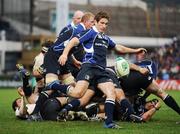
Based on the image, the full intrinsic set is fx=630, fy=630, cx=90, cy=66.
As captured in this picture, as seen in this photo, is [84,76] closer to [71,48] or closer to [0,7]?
[71,48]

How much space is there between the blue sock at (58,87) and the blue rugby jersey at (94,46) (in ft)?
2.52

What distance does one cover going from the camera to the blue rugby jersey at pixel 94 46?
12242 mm

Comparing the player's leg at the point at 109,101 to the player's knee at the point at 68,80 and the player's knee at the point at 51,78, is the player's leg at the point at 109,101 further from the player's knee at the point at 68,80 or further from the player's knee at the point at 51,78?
the player's knee at the point at 68,80

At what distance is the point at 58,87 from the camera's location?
12922 mm

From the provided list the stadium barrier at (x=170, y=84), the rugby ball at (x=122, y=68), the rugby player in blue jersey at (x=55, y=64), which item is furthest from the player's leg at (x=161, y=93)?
the stadium barrier at (x=170, y=84)

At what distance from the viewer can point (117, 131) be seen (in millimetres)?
10883

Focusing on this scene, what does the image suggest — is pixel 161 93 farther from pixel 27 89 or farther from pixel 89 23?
pixel 27 89

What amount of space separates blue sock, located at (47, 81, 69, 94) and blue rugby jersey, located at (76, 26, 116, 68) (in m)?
0.77

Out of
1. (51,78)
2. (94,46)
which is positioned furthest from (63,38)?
(94,46)

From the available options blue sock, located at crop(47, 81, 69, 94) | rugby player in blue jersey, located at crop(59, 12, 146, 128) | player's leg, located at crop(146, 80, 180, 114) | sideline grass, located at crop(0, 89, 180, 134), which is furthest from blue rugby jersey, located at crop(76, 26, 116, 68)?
player's leg, located at crop(146, 80, 180, 114)

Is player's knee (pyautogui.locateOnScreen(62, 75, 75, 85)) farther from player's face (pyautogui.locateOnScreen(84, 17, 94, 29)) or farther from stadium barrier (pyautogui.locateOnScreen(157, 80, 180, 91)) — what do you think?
stadium barrier (pyautogui.locateOnScreen(157, 80, 180, 91))

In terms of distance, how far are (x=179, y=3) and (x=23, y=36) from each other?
1464cm

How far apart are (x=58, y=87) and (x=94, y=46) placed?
1266mm

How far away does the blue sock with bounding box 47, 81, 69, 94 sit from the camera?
12688mm
